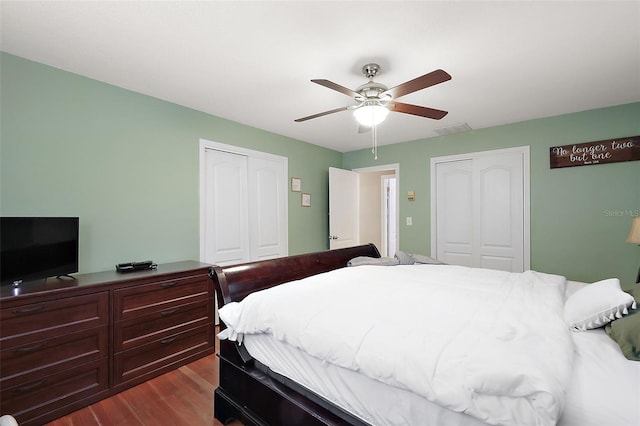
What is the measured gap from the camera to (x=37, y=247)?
194 cm

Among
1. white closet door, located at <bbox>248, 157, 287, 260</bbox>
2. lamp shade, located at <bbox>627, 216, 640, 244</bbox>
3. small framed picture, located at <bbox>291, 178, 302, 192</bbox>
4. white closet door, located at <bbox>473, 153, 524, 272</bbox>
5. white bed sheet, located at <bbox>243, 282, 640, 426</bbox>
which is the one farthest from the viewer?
small framed picture, located at <bbox>291, 178, 302, 192</bbox>

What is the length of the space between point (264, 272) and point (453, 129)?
3133 mm

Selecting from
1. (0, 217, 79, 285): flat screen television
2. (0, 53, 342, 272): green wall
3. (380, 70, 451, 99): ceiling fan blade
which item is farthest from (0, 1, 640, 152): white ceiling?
(0, 217, 79, 285): flat screen television

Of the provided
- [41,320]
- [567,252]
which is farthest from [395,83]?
[41,320]

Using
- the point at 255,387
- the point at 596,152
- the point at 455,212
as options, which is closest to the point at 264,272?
the point at 255,387

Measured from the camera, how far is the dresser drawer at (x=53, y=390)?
1690 mm

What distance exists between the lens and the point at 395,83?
8.04 ft

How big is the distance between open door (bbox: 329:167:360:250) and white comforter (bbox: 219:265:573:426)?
2.55 m

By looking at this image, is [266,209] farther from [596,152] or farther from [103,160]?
[596,152]

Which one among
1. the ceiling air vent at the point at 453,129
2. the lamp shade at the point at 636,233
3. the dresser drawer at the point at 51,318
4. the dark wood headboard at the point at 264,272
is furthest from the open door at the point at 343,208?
the lamp shade at the point at 636,233

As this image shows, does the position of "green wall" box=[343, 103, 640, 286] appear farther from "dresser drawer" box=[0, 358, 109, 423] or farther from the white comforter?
"dresser drawer" box=[0, 358, 109, 423]

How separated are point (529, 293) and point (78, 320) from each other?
2890 millimetres

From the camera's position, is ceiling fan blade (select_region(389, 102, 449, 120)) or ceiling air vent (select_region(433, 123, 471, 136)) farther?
ceiling air vent (select_region(433, 123, 471, 136))

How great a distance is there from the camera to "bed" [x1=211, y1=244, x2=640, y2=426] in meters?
0.86
